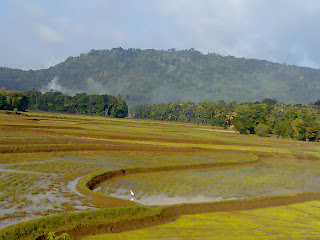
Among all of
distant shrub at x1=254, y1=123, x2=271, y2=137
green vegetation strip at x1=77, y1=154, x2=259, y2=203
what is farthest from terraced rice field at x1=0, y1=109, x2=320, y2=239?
distant shrub at x1=254, y1=123, x2=271, y2=137

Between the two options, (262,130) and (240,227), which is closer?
(240,227)

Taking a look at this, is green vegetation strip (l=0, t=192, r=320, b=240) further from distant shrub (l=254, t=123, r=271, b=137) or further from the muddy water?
distant shrub (l=254, t=123, r=271, b=137)

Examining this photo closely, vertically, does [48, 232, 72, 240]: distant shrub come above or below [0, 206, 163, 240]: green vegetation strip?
above

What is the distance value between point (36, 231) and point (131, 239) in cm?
261

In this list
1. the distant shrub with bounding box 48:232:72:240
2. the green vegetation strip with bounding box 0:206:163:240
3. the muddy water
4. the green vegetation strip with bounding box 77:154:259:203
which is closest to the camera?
the distant shrub with bounding box 48:232:72:240

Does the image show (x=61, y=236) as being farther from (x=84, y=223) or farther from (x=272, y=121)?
(x=272, y=121)

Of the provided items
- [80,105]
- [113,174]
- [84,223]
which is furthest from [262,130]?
[80,105]

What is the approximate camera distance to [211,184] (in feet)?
58.6

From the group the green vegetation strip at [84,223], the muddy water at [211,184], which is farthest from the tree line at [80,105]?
the green vegetation strip at [84,223]

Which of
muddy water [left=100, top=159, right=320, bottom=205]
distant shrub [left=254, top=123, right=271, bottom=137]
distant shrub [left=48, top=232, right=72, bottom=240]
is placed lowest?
muddy water [left=100, top=159, right=320, bottom=205]

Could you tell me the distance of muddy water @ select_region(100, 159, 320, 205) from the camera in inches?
583

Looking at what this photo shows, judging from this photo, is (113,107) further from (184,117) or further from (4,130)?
(4,130)

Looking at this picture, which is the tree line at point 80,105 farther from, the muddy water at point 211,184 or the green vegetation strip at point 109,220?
the green vegetation strip at point 109,220

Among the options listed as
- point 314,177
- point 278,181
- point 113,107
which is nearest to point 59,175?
point 278,181
